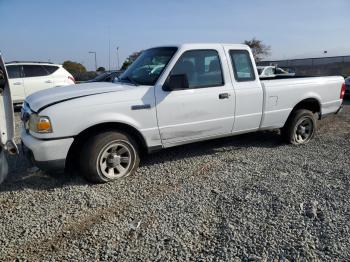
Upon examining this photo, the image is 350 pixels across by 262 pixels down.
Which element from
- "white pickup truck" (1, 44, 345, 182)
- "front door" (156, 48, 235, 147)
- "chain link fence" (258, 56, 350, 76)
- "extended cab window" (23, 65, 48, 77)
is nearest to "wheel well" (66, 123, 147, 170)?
"white pickup truck" (1, 44, 345, 182)

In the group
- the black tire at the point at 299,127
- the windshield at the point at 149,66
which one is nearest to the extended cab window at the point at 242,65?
the windshield at the point at 149,66

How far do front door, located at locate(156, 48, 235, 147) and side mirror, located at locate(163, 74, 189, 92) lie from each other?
3.2 inches

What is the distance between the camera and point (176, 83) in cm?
421

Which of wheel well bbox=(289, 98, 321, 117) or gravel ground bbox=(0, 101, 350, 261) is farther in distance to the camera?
wheel well bbox=(289, 98, 321, 117)

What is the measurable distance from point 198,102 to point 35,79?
→ 8.33m

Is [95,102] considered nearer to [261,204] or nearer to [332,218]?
[261,204]

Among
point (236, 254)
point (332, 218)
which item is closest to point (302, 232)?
point (332, 218)

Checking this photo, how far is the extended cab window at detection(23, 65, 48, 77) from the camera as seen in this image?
35.9 feet

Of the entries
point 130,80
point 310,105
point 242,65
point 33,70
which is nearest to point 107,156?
point 130,80

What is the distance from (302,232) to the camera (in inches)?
119

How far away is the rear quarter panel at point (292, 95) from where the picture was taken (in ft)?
17.4

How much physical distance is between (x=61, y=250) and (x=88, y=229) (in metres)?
0.37

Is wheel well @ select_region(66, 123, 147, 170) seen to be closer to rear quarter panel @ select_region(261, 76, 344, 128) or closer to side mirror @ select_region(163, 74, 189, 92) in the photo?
side mirror @ select_region(163, 74, 189, 92)

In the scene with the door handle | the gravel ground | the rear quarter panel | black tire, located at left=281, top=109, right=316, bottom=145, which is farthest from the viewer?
black tire, located at left=281, top=109, right=316, bottom=145
